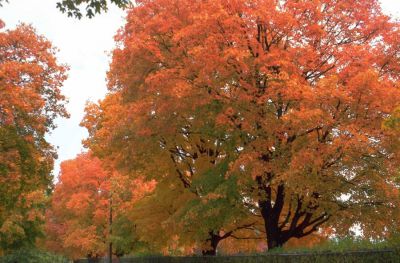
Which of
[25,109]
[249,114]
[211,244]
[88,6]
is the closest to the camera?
[88,6]

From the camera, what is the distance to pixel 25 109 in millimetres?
22125

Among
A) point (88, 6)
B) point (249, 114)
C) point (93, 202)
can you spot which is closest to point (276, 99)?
point (249, 114)

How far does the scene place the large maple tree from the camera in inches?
634

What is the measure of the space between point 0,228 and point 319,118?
88.0 ft

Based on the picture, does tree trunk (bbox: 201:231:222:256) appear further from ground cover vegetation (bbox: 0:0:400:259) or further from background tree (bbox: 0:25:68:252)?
background tree (bbox: 0:25:68:252)

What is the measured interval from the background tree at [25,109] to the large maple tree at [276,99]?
4.14 meters

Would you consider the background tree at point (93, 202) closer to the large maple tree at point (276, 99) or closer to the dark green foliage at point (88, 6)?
the large maple tree at point (276, 99)

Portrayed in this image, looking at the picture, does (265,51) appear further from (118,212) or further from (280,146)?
(118,212)

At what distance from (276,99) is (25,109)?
426 inches

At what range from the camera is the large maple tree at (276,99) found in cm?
1609

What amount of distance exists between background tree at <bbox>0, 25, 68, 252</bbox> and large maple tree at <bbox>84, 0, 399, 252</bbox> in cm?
414

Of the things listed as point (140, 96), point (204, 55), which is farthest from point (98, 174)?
point (204, 55)

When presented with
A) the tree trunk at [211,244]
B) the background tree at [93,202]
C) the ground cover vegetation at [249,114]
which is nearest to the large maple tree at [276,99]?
the ground cover vegetation at [249,114]

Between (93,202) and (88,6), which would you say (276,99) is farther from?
(93,202)
